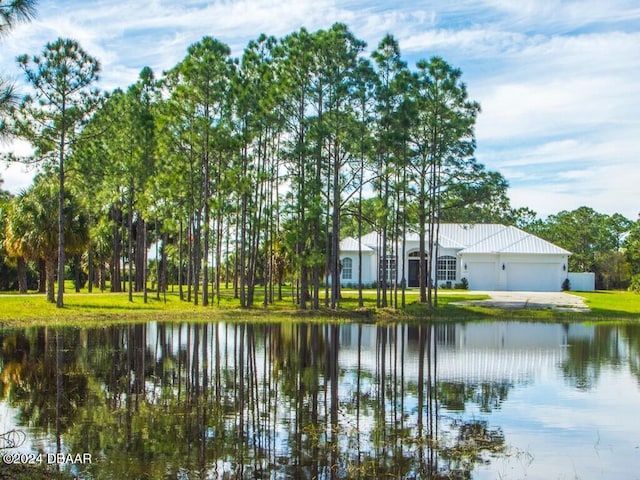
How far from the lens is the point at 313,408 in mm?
12789

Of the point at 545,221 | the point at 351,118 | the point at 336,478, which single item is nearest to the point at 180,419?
the point at 336,478

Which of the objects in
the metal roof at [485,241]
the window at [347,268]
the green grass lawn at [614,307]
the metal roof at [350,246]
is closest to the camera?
the green grass lawn at [614,307]

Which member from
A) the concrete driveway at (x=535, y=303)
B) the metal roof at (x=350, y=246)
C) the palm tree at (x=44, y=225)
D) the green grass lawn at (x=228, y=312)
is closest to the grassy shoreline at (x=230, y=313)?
the green grass lawn at (x=228, y=312)

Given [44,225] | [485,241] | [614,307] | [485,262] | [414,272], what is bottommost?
[614,307]

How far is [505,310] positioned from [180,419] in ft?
96.7

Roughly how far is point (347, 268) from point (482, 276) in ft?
35.2

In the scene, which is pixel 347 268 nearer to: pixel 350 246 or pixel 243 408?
pixel 350 246

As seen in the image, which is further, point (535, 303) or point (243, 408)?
point (535, 303)

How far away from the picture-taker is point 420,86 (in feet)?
120

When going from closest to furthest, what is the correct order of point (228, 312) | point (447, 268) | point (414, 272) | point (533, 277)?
point (228, 312), point (533, 277), point (447, 268), point (414, 272)

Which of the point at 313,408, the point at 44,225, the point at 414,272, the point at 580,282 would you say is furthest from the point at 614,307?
the point at 313,408

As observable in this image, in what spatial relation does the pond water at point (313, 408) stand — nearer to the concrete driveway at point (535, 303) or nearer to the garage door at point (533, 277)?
the concrete driveway at point (535, 303)

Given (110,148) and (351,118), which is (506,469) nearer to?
(351,118)

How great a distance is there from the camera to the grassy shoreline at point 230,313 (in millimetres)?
29203
